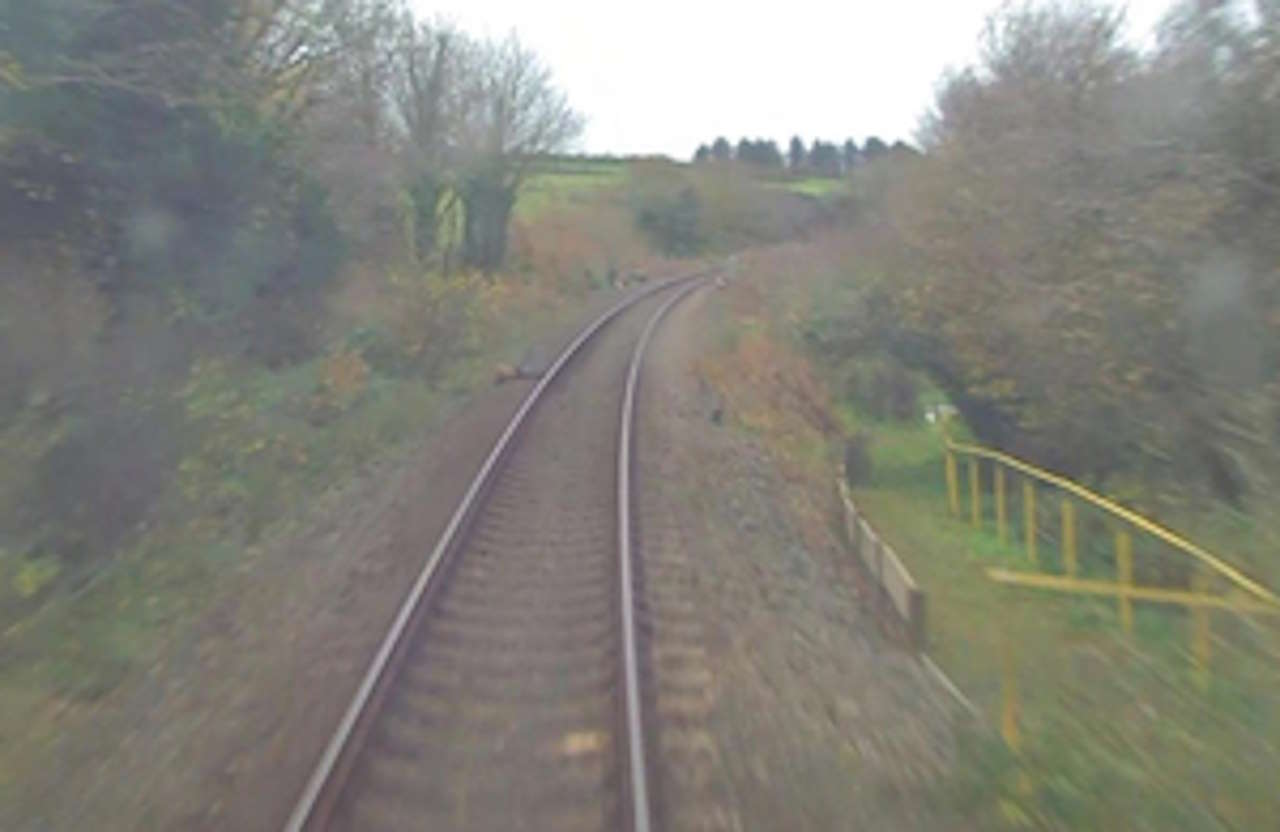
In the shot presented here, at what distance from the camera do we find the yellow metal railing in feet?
23.8

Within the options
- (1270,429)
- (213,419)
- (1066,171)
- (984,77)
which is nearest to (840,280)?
(984,77)

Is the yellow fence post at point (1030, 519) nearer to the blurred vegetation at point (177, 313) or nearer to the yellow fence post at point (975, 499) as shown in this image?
the yellow fence post at point (975, 499)

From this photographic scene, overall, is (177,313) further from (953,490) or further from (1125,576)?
(1125,576)

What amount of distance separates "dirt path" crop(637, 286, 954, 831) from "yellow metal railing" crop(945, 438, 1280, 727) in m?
0.79

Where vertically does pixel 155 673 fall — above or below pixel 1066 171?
below

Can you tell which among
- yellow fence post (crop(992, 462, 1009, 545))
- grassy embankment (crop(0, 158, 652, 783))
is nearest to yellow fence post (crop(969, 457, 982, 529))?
yellow fence post (crop(992, 462, 1009, 545))

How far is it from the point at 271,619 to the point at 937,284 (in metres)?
12.7

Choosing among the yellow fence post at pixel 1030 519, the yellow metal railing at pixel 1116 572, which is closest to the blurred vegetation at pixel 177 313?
the yellow metal railing at pixel 1116 572

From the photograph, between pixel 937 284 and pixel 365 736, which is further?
pixel 937 284

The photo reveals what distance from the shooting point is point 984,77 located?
23.1 metres

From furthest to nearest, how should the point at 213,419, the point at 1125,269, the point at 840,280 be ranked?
1. the point at 840,280
2. the point at 213,419
3. the point at 1125,269

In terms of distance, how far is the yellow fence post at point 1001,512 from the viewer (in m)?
15.4

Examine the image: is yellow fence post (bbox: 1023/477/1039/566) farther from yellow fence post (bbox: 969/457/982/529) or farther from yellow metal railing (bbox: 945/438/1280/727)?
yellow fence post (bbox: 969/457/982/529)

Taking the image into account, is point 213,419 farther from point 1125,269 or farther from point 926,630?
point 1125,269
